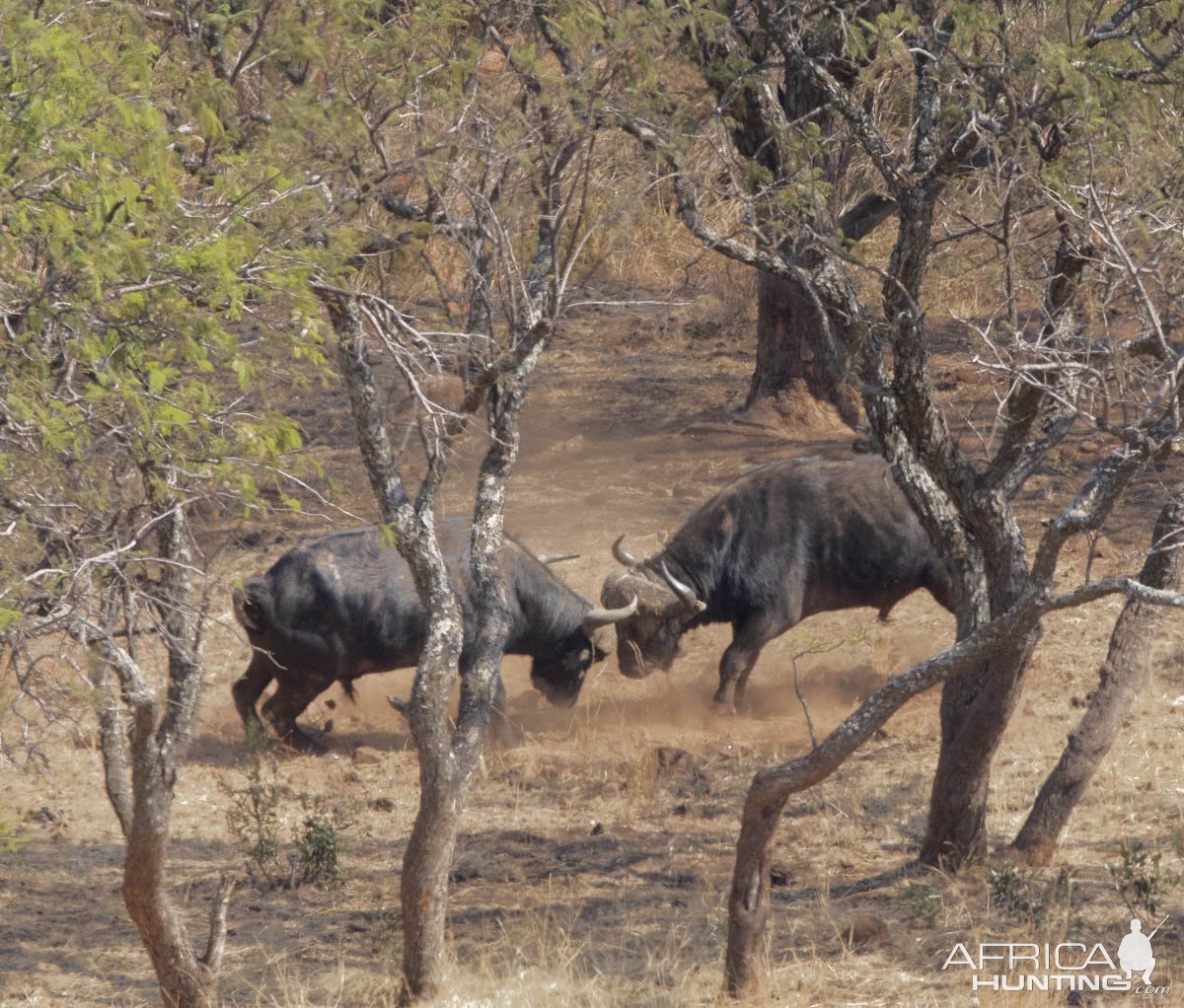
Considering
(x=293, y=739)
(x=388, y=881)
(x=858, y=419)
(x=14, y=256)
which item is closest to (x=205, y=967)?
(x=388, y=881)

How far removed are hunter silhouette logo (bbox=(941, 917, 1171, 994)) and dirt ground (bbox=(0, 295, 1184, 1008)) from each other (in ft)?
0.27

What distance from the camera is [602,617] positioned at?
1141 cm

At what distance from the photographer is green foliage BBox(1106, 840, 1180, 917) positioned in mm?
6680

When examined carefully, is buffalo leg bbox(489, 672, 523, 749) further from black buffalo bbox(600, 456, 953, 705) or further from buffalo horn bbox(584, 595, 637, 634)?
black buffalo bbox(600, 456, 953, 705)

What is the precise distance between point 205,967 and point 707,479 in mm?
9604

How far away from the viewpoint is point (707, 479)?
15094mm

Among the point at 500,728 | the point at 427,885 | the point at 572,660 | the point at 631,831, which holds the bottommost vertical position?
the point at 631,831

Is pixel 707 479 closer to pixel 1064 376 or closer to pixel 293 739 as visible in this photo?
pixel 293 739

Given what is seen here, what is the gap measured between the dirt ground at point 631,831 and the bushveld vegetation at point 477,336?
0.24 ft

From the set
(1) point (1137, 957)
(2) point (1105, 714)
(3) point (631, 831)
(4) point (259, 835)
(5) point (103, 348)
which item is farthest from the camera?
(3) point (631, 831)

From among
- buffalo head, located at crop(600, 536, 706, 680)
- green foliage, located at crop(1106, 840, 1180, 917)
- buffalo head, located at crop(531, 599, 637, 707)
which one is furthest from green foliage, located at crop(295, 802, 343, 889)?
green foliage, located at crop(1106, 840, 1180, 917)

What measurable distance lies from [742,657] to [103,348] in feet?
24.4

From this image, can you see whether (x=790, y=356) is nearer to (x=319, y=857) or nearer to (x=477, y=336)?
(x=319, y=857)

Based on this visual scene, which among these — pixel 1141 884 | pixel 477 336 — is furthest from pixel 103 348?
pixel 1141 884
